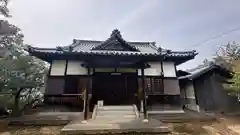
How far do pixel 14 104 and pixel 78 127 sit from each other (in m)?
9.13

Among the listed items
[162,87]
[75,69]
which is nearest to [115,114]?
[162,87]

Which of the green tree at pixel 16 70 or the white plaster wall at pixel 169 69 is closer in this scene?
the green tree at pixel 16 70

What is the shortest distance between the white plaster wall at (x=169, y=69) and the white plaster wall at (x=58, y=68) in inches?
268

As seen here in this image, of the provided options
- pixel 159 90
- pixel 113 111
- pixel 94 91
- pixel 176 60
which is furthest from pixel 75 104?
pixel 176 60

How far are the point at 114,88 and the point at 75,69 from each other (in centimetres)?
285

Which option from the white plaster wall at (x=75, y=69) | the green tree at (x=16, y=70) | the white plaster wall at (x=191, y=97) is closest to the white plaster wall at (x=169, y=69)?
the white plaster wall at (x=191, y=97)

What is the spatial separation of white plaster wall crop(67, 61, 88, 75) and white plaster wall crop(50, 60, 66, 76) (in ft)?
1.27

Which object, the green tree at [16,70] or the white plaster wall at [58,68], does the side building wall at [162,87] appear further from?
the green tree at [16,70]

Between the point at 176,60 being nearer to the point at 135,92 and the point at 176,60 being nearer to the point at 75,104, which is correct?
the point at 135,92

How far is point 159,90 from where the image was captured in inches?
388

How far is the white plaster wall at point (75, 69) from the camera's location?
967 centimetres

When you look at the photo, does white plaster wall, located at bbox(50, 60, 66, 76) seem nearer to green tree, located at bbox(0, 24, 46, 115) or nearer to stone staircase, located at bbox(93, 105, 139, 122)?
green tree, located at bbox(0, 24, 46, 115)

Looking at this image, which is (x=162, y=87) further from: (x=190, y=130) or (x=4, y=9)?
(x=4, y=9)

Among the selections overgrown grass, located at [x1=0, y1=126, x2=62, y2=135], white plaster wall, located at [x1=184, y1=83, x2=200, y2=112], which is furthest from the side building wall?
overgrown grass, located at [x1=0, y1=126, x2=62, y2=135]
